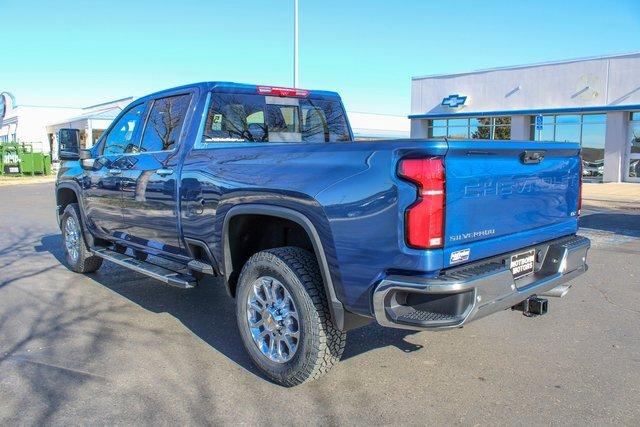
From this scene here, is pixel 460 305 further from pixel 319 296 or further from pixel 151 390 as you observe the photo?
pixel 151 390

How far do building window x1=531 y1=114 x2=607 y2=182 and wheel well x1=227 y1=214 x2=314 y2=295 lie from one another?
2070 centimetres

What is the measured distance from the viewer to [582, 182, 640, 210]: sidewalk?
1538 centimetres

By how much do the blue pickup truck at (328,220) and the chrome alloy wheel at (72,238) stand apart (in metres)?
1.61

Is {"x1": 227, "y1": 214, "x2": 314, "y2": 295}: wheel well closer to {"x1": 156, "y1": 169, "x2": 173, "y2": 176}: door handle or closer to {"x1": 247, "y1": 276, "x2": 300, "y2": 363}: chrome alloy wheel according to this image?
{"x1": 247, "y1": 276, "x2": 300, "y2": 363}: chrome alloy wheel

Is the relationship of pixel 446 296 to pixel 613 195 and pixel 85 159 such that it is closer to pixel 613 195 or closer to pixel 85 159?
pixel 85 159

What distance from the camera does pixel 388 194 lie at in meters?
2.96

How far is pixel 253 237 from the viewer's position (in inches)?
166

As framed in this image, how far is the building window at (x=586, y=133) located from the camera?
2284 cm

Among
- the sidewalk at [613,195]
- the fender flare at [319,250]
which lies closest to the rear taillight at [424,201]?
the fender flare at [319,250]

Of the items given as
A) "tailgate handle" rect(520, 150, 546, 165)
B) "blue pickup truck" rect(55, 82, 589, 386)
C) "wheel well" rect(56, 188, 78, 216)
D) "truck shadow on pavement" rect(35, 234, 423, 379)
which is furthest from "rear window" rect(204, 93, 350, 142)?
"wheel well" rect(56, 188, 78, 216)

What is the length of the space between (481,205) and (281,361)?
1619 millimetres

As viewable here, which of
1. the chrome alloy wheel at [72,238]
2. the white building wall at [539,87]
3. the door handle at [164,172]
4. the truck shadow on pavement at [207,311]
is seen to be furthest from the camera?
the white building wall at [539,87]

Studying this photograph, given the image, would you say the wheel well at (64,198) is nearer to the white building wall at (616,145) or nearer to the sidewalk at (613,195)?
the sidewalk at (613,195)

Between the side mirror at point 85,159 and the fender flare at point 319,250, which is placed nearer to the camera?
the fender flare at point 319,250
